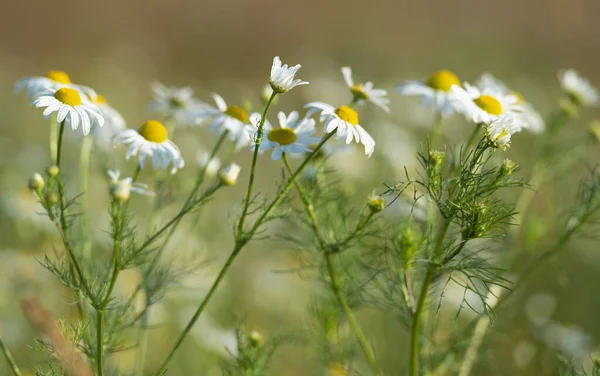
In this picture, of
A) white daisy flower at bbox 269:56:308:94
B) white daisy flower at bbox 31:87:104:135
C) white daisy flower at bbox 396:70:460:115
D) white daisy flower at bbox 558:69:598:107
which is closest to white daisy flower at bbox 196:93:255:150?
white daisy flower at bbox 269:56:308:94

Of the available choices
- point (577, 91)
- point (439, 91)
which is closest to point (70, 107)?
point (439, 91)

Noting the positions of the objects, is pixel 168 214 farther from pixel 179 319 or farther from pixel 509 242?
pixel 509 242

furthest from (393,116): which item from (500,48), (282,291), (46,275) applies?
(500,48)

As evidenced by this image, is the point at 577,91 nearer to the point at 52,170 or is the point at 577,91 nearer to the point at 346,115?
the point at 346,115

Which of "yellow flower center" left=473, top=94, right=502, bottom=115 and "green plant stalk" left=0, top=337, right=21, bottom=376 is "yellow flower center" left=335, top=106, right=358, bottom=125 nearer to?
"yellow flower center" left=473, top=94, right=502, bottom=115

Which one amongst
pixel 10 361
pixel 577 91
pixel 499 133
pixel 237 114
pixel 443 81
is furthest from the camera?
pixel 577 91

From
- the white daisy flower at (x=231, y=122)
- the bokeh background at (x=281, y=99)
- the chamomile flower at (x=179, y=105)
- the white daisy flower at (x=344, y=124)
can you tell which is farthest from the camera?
the bokeh background at (x=281, y=99)

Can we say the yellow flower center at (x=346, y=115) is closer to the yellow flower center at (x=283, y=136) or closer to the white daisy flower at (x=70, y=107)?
the yellow flower center at (x=283, y=136)

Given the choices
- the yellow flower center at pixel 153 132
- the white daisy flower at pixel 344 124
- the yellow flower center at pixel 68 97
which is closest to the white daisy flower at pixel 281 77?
the white daisy flower at pixel 344 124
